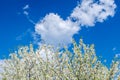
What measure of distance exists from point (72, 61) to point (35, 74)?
528cm

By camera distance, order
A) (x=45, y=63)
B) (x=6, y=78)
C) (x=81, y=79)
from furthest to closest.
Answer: (x=6, y=78), (x=45, y=63), (x=81, y=79)

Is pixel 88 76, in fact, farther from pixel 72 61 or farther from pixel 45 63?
pixel 45 63

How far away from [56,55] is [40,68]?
195 cm

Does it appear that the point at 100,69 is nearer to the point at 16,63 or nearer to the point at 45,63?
the point at 45,63

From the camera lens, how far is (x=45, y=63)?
26984mm

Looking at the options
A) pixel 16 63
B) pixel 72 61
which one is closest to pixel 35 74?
pixel 16 63

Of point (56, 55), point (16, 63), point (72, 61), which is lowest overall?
point (72, 61)

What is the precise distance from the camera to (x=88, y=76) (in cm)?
2350

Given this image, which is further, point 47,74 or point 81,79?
point 47,74

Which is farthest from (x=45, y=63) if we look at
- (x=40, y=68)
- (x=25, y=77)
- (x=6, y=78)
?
(x=6, y=78)

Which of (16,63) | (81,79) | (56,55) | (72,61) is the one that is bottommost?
(81,79)

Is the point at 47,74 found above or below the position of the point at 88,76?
above

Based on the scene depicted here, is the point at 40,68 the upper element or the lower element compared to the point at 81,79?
upper

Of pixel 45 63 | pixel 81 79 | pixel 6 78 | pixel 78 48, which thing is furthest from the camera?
pixel 6 78
